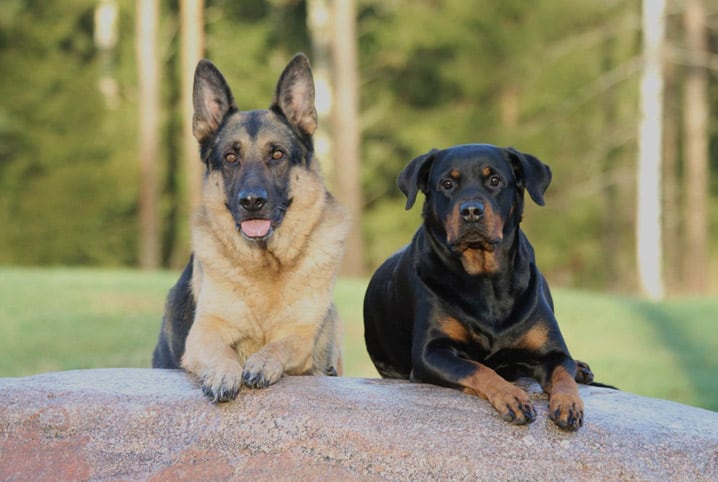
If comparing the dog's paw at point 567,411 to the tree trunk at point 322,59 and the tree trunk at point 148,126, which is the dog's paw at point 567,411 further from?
the tree trunk at point 322,59

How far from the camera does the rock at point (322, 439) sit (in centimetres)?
467

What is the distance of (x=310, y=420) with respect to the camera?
486 centimetres

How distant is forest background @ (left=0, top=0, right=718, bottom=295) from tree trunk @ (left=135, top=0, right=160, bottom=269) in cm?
27

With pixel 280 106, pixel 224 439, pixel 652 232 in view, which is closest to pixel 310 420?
pixel 224 439

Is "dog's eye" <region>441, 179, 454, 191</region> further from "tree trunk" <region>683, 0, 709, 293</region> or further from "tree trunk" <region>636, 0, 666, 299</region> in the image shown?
"tree trunk" <region>683, 0, 709, 293</region>

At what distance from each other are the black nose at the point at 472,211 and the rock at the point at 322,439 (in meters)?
0.92

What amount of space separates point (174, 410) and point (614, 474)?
2150 millimetres

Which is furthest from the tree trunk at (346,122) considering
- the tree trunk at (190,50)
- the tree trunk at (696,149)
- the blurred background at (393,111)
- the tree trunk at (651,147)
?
the tree trunk at (696,149)

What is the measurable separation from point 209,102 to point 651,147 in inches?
847

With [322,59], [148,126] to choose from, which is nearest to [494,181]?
[148,126]

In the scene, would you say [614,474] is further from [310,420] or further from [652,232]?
[652,232]

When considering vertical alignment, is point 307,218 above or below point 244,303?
above

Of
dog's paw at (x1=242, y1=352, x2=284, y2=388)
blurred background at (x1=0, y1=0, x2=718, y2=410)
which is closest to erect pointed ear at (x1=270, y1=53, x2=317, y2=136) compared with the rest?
dog's paw at (x1=242, y1=352, x2=284, y2=388)

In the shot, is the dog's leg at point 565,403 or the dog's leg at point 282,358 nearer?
the dog's leg at point 565,403
